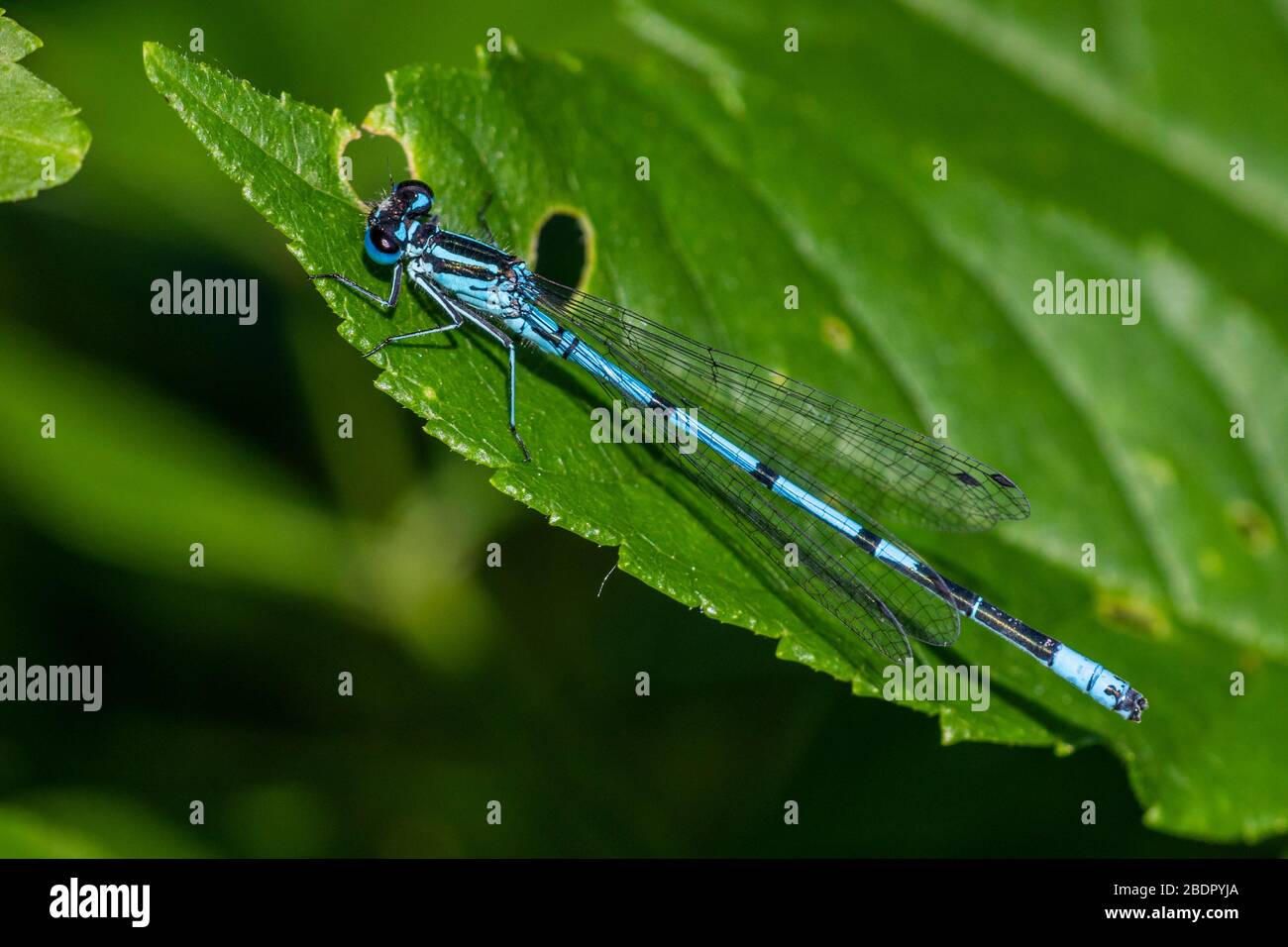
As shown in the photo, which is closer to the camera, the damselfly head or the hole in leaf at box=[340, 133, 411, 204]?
the hole in leaf at box=[340, 133, 411, 204]

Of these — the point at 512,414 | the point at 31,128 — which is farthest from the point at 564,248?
the point at 31,128

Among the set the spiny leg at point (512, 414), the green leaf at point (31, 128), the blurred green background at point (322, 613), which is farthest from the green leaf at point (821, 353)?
the blurred green background at point (322, 613)

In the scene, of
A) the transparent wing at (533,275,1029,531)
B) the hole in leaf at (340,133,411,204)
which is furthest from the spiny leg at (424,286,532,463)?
the hole in leaf at (340,133,411,204)

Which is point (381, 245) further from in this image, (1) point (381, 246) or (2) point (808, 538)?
(2) point (808, 538)

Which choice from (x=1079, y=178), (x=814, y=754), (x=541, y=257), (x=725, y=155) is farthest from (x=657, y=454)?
(x=1079, y=178)

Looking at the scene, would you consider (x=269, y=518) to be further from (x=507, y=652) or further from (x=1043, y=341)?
(x=1043, y=341)

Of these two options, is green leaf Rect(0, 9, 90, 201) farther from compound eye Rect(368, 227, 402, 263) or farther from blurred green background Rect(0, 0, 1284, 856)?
blurred green background Rect(0, 0, 1284, 856)
